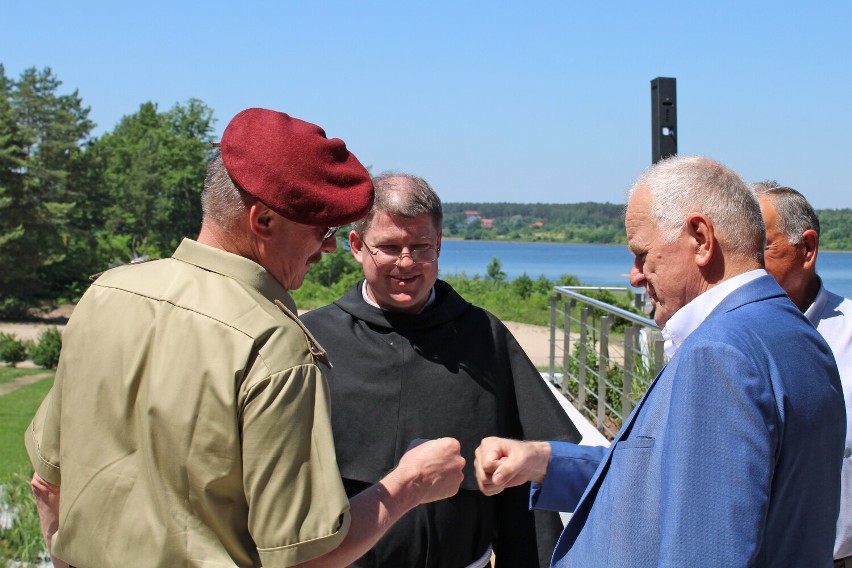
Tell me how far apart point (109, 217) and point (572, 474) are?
48354 millimetres

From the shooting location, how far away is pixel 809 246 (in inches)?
112

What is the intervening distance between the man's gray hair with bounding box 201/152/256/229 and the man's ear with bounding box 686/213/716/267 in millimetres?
825

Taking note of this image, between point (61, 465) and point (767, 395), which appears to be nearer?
point (767, 395)

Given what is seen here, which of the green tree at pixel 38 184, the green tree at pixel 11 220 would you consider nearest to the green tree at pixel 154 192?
the green tree at pixel 38 184

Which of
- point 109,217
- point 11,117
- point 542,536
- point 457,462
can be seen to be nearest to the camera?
point 457,462

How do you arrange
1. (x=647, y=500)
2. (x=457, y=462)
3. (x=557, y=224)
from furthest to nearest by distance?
(x=557, y=224) < (x=457, y=462) < (x=647, y=500)

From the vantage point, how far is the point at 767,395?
1.51 m

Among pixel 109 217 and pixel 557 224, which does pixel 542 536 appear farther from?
pixel 557 224

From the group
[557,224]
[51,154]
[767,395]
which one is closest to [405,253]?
[767,395]

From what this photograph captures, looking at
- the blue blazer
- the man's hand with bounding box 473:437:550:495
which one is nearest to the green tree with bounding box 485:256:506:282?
the man's hand with bounding box 473:437:550:495

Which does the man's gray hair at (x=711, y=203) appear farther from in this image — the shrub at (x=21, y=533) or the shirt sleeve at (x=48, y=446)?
the shrub at (x=21, y=533)

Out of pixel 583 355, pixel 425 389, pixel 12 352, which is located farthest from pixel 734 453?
pixel 12 352

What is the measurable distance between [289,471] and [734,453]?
74 cm

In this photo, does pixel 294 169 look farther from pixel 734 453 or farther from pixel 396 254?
pixel 396 254
